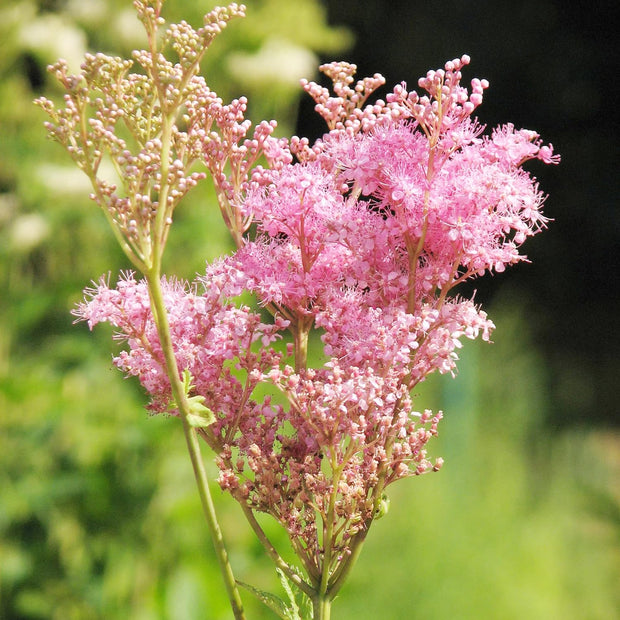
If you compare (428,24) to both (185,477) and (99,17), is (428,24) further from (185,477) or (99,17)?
(185,477)

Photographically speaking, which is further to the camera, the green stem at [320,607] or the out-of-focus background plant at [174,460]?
the out-of-focus background plant at [174,460]

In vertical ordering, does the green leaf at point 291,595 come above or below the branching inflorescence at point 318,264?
below

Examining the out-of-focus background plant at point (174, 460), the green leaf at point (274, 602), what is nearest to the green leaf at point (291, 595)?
the green leaf at point (274, 602)

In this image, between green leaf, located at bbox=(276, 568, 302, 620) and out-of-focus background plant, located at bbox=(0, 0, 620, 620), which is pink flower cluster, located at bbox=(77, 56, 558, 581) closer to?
green leaf, located at bbox=(276, 568, 302, 620)

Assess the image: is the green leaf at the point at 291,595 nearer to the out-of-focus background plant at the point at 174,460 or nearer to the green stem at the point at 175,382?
the green stem at the point at 175,382

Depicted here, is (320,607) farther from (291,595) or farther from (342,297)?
(342,297)

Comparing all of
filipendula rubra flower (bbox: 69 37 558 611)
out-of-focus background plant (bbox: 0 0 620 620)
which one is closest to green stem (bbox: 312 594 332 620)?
filipendula rubra flower (bbox: 69 37 558 611)

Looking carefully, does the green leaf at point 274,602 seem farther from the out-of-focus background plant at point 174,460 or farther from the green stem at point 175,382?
the out-of-focus background plant at point 174,460

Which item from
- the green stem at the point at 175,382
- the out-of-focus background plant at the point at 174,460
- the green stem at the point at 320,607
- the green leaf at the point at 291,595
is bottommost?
the green stem at the point at 320,607
